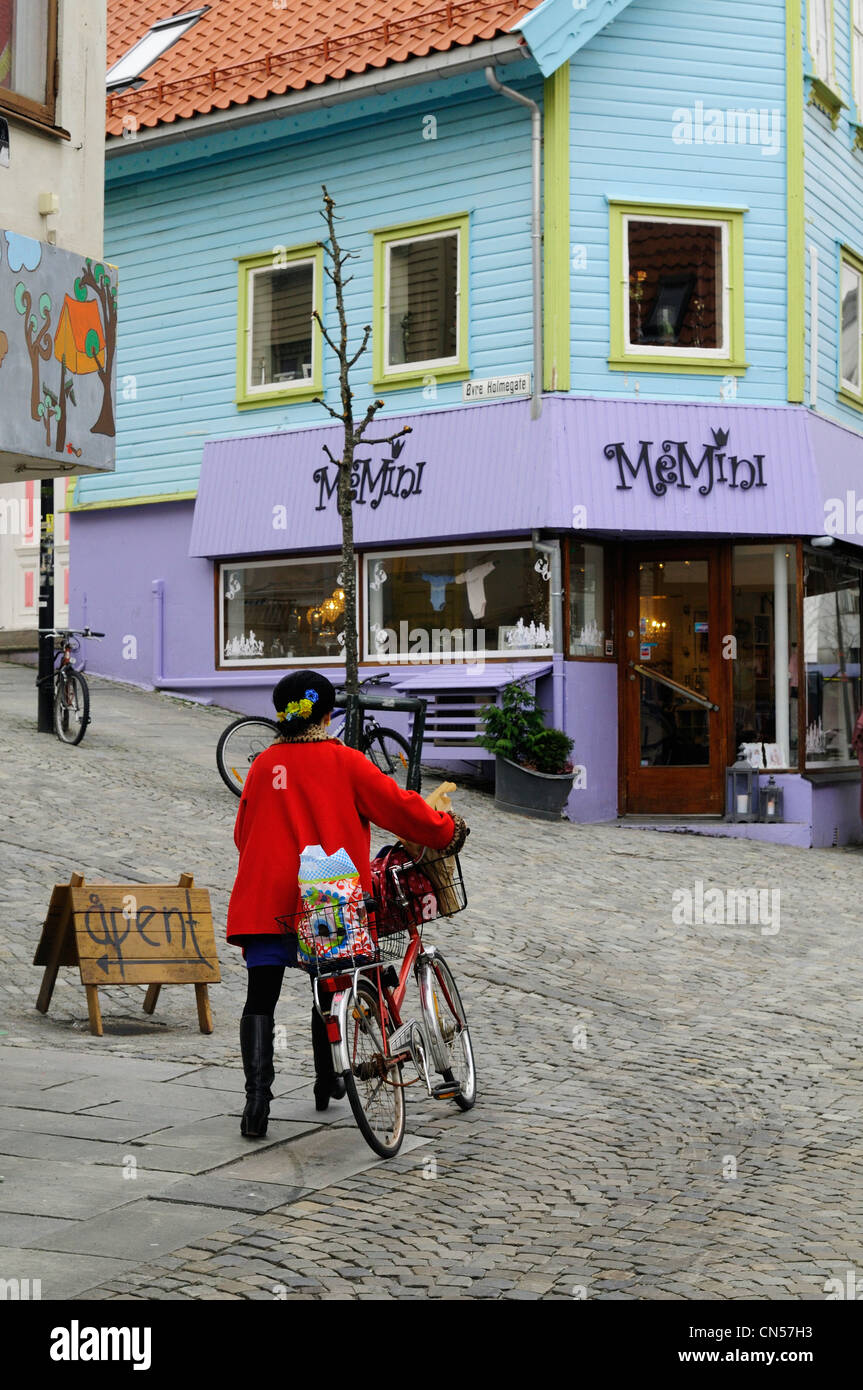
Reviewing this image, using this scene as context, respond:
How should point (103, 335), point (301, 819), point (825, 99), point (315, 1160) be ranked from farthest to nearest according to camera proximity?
1. point (825, 99)
2. point (103, 335)
3. point (301, 819)
4. point (315, 1160)

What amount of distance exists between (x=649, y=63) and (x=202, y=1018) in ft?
41.2

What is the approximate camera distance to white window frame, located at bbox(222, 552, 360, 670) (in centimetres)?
1886

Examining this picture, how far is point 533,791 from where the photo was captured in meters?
16.0

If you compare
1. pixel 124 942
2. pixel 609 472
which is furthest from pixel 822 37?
pixel 124 942

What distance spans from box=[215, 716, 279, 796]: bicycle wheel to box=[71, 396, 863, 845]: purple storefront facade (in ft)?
8.24

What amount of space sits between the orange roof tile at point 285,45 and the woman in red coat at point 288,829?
1239 cm

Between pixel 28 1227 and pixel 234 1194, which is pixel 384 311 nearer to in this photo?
pixel 234 1194

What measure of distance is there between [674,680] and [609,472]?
2.26m

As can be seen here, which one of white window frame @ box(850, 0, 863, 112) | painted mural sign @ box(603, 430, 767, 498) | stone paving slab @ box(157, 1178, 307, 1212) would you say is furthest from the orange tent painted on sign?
white window frame @ box(850, 0, 863, 112)

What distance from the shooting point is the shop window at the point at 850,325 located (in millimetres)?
19156

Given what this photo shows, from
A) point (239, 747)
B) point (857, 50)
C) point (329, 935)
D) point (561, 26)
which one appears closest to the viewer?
point (329, 935)

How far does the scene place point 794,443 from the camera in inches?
683

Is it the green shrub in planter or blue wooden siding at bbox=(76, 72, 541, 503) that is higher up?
blue wooden siding at bbox=(76, 72, 541, 503)

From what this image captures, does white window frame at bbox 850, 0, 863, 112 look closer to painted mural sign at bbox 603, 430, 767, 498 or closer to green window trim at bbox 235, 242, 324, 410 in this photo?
painted mural sign at bbox 603, 430, 767, 498
